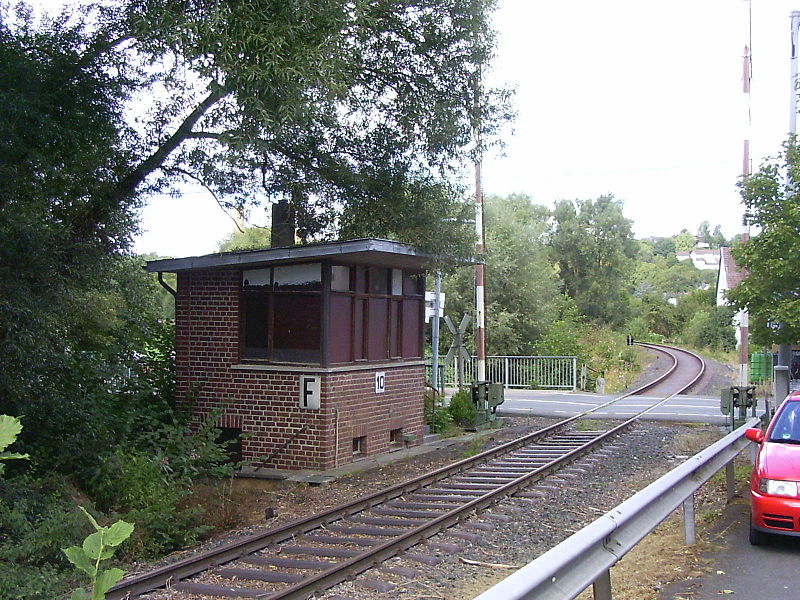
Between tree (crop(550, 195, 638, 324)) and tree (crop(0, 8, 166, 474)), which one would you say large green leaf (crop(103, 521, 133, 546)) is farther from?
tree (crop(550, 195, 638, 324))

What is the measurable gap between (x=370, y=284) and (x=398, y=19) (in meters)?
5.26

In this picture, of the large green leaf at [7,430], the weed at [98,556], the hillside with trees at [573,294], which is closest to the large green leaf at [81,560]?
the weed at [98,556]

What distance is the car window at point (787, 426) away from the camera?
825 centimetres

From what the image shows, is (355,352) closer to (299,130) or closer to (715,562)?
(299,130)

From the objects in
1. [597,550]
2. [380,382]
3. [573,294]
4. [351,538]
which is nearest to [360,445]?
[380,382]

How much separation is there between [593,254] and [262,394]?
159 feet

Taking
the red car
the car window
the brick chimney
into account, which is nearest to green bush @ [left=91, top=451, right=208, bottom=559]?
the brick chimney

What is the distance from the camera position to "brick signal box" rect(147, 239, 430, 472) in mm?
14359

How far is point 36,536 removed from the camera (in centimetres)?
896

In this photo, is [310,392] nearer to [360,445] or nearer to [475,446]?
[360,445]

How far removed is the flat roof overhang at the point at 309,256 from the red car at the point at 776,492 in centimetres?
729

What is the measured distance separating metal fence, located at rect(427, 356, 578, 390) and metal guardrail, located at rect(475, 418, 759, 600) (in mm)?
25847

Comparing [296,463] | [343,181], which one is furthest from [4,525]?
[343,181]

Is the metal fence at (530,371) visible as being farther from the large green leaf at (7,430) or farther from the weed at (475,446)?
the large green leaf at (7,430)
